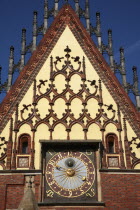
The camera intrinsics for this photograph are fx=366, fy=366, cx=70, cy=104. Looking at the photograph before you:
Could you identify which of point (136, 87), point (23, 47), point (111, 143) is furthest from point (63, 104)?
point (23, 47)

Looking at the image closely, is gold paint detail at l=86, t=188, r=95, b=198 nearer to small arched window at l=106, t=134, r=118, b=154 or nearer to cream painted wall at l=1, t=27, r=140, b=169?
small arched window at l=106, t=134, r=118, b=154

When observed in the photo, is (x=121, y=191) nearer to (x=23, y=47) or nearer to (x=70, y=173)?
(x=70, y=173)

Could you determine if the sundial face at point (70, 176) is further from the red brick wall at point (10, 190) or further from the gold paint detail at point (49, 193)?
the red brick wall at point (10, 190)

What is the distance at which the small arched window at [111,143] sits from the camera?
10.4 m


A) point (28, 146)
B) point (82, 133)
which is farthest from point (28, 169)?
point (82, 133)

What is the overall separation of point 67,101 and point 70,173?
88.7 inches

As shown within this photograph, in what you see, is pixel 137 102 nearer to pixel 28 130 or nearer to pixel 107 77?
pixel 107 77

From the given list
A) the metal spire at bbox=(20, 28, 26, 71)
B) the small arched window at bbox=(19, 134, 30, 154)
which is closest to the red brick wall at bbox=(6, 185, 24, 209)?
the small arched window at bbox=(19, 134, 30, 154)

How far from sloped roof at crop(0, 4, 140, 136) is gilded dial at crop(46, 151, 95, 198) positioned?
1842mm

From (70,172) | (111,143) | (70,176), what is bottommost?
(70,176)

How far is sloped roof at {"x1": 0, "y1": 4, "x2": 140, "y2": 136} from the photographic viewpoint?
1092 centimetres

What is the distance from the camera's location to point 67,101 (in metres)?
11.0

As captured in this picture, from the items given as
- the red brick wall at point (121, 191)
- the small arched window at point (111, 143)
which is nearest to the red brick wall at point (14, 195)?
the red brick wall at point (121, 191)

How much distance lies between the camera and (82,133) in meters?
10.5
